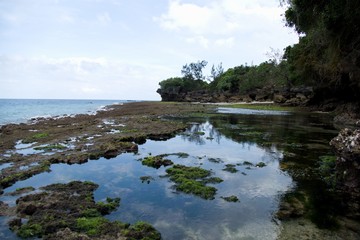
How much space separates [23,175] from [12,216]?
409cm

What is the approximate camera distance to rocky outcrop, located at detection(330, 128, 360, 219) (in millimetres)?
9245

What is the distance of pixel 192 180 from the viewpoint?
1085 centimetres

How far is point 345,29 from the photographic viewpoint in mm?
16484

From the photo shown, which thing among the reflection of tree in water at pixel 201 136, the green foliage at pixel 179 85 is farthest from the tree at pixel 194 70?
the reflection of tree in water at pixel 201 136

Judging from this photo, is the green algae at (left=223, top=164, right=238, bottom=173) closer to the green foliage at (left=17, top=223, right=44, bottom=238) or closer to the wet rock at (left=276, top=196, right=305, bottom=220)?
the wet rock at (left=276, top=196, right=305, bottom=220)

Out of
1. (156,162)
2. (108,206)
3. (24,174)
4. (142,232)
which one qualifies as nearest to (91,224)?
(108,206)

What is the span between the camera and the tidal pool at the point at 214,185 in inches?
293

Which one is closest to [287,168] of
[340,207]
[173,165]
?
[340,207]

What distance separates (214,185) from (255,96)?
242ft

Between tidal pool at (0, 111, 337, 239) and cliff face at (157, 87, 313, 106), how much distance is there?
39767 mm

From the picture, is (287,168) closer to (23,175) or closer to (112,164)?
(112,164)

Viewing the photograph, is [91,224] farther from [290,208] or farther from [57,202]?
[290,208]

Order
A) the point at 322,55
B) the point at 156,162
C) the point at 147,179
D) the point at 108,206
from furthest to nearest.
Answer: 1. the point at 322,55
2. the point at 156,162
3. the point at 147,179
4. the point at 108,206

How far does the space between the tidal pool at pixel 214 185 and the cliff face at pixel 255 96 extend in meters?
39.8
